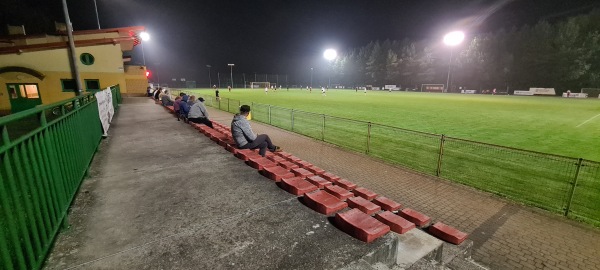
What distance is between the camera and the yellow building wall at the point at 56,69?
64.2 feet

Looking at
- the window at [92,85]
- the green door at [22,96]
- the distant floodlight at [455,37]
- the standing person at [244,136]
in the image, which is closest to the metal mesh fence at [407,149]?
the standing person at [244,136]

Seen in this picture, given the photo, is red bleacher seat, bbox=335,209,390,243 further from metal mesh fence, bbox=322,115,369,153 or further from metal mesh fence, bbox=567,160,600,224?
metal mesh fence, bbox=322,115,369,153

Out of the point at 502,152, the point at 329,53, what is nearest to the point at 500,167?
the point at 502,152

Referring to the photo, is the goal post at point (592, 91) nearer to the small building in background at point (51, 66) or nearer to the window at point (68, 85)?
the small building in background at point (51, 66)

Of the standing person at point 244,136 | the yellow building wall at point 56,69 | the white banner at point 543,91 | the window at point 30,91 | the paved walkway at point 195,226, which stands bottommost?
the white banner at point 543,91

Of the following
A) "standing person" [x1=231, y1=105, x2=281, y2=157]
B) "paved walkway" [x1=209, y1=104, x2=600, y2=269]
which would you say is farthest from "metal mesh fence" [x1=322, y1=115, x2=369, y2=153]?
"standing person" [x1=231, y1=105, x2=281, y2=157]

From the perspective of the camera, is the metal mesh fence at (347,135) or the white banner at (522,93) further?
the white banner at (522,93)

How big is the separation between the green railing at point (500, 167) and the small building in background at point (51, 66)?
787 inches

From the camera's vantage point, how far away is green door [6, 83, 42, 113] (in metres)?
19.8

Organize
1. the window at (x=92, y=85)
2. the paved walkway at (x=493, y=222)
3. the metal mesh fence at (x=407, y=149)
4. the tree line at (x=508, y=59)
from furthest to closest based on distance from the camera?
the tree line at (x=508, y=59) → the window at (x=92, y=85) → the metal mesh fence at (x=407, y=149) → the paved walkway at (x=493, y=222)

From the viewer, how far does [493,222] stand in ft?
17.3

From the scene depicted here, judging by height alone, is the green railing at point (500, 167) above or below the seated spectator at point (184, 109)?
below

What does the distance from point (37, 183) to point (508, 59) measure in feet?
274

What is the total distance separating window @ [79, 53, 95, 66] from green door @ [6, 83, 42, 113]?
387cm
